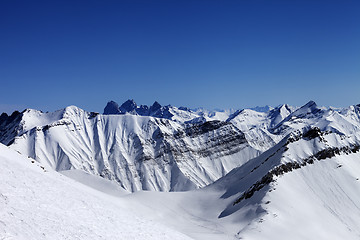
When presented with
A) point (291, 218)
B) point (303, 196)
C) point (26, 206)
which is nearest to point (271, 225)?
point (291, 218)

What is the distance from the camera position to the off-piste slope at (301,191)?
70.4 meters

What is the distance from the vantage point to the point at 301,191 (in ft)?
283

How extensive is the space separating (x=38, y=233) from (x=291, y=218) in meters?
62.2

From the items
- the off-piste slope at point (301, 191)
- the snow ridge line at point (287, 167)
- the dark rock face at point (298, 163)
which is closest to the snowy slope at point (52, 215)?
the off-piste slope at point (301, 191)

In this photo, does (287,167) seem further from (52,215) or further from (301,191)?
(52,215)

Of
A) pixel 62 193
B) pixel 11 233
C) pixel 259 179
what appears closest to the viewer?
pixel 11 233

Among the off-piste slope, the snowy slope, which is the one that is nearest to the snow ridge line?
the off-piste slope

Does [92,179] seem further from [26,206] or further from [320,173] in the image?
[26,206]

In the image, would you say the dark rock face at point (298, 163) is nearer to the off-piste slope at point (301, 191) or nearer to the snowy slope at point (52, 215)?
the off-piste slope at point (301, 191)

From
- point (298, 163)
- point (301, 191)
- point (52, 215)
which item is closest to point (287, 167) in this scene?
point (298, 163)

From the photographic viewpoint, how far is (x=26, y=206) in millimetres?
29547

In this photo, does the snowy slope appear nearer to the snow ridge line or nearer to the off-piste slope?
the off-piste slope

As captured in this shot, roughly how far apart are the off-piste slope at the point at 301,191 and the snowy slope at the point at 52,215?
1334 inches

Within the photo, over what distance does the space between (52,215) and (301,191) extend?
72.8m
